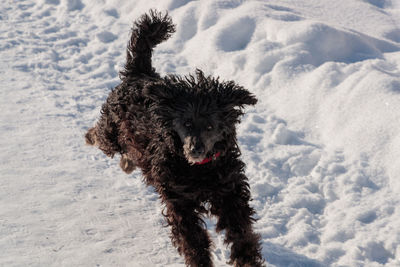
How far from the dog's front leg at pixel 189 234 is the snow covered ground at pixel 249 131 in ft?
1.22

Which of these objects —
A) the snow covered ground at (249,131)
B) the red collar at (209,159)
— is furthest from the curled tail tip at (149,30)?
the red collar at (209,159)

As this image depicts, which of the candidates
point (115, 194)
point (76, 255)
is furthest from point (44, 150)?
point (76, 255)

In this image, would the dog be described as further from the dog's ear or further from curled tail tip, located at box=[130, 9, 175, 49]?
curled tail tip, located at box=[130, 9, 175, 49]

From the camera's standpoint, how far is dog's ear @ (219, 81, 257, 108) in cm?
339

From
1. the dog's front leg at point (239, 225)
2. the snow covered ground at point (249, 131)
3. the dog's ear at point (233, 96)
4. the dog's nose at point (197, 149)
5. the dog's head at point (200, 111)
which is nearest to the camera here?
the dog's nose at point (197, 149)

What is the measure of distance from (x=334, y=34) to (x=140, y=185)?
388 cm

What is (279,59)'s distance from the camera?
22.5ft

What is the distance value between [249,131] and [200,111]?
8.42ft

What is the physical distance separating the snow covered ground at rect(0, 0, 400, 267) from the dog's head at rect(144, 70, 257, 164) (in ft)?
3.76

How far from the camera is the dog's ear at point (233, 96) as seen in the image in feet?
11.1

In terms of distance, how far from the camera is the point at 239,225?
11.5ft

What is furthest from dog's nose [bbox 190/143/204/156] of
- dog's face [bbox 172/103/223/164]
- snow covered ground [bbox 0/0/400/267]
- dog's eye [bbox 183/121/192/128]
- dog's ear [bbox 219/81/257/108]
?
snow covered ground [bbox 0/0/400/267]

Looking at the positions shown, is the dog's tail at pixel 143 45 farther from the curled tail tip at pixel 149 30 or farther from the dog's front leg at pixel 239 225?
the dog's front leg at pixel 239 225

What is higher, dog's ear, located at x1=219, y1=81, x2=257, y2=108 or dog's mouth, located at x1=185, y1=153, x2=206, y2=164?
dog's ear, located at x1=219, y1=81, x2=257, y2=108
